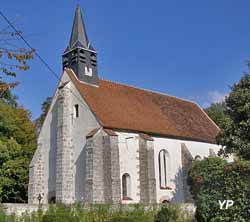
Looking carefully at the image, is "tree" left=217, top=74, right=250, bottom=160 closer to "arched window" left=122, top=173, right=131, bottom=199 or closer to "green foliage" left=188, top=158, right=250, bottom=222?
"green foliage" left=188, top=158, right=250, bottom=222

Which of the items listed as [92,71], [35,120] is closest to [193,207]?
[92,71]

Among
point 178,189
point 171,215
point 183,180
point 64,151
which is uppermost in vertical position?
point 64,151

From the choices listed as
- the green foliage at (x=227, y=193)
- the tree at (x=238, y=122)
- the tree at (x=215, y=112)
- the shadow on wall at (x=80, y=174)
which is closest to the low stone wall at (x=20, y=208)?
the green foliage at (x=227, y=193)

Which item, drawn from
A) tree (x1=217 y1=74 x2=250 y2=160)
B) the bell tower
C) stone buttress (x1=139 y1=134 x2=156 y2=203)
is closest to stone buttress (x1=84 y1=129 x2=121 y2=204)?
stone buttress (x1=139 y1=134 x2=156 y2=203)

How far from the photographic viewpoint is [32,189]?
30578 mm

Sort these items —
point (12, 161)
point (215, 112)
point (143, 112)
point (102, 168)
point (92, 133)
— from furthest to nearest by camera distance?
point (215, 112) → point (12, 161) → point (143, 112) → point (92, 133) → point (102, 168)

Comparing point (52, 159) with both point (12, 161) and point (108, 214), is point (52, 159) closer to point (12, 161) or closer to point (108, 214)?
point (12, 161)

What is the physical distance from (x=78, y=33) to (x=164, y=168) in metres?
12.8

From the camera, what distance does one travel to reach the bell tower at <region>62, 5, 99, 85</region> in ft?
103

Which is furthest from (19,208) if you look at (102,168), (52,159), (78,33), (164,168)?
(78,33)

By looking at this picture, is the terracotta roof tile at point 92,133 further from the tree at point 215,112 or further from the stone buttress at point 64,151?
the tree at point 215,112

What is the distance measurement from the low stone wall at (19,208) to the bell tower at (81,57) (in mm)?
13354

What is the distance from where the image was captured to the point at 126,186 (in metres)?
28.6

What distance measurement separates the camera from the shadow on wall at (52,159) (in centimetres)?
2969
